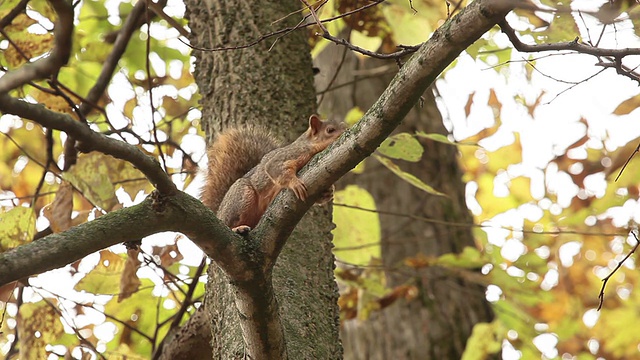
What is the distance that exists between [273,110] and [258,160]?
0.34 metres

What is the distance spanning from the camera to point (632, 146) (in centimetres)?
402

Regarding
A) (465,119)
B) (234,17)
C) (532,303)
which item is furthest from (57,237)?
(465,119)

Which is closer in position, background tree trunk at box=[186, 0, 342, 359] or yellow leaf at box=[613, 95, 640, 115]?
background tree trunk at box=[186, 0, 342, 359]

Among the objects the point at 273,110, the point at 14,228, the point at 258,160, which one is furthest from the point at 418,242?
the point at 14,228

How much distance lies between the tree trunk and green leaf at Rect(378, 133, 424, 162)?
161 cm

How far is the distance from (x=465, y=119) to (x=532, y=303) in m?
1.89

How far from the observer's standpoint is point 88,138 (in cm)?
161

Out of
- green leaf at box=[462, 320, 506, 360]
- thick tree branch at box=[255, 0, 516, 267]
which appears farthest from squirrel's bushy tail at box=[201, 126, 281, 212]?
green leaf at box=[462, 320, 506, 360]

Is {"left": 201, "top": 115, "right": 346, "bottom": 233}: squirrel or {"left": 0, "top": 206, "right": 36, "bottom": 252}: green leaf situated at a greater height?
{"left": 201, "top": 115, "right": 346, "bottom": 233}: squirrel

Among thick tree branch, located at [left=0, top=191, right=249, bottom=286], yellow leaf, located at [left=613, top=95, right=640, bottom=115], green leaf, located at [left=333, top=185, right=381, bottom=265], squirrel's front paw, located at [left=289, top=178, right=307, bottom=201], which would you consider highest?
yellow leaf, located at [left=613, top=95, right=640, bottom=115]

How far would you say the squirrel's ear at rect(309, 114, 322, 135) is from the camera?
294cm

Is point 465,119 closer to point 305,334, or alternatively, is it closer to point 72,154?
point 72,154

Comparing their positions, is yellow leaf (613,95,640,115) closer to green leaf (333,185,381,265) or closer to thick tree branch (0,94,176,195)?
green leaf (333,185,381,265)

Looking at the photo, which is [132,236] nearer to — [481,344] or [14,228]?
[14,228]
